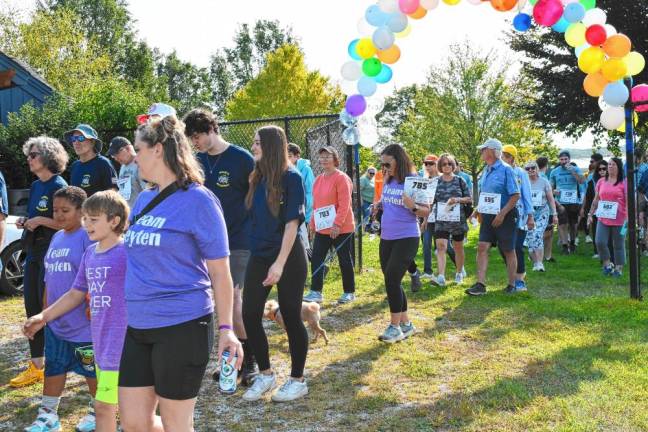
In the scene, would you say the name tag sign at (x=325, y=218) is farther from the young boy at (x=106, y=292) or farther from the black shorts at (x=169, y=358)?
the black shorts at (x=169, y=358)

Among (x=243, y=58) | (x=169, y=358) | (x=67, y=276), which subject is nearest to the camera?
(x=169, y=358)

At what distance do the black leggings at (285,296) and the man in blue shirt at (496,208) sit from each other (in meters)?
4.26

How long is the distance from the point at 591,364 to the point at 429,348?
4.57 ft

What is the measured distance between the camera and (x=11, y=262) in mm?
9211

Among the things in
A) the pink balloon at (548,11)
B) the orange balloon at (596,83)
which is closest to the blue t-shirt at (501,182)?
the orange balloon at (596,83)

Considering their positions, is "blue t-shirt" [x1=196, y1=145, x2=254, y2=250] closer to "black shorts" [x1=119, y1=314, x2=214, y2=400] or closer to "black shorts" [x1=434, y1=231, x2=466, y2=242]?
"black shorts" [x1=119, y1=314, x2=214, y2=400]

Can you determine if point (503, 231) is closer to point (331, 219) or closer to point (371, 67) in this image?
point (331, 219)

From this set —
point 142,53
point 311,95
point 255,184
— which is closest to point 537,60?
point 255,184

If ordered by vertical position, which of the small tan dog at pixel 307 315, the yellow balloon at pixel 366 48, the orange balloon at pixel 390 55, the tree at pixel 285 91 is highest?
the tree at pixel 285 91

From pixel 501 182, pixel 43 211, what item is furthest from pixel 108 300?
pixel 501 182

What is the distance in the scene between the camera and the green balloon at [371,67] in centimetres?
886

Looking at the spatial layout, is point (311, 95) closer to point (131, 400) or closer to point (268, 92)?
point (268, 92)

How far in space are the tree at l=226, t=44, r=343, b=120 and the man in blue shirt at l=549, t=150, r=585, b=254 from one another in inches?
1043

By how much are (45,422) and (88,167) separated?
237cm
